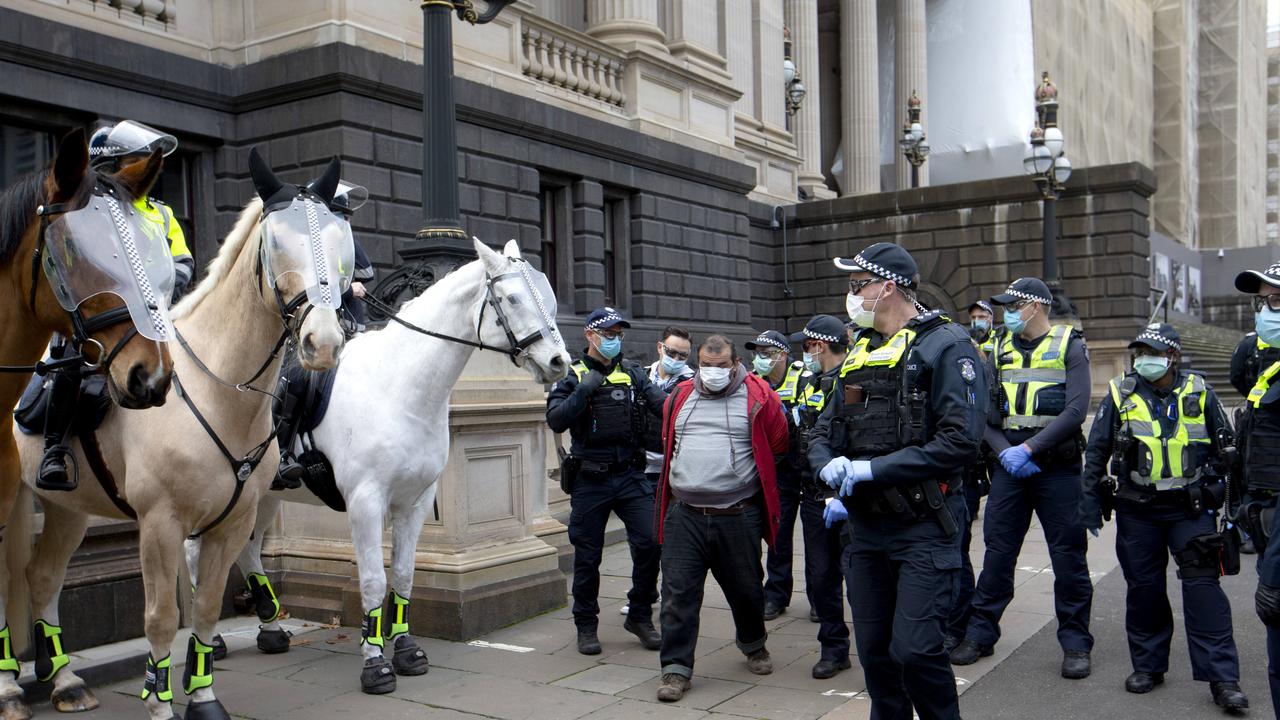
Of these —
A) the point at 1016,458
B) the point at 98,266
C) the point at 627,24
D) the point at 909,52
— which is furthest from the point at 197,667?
the point at 909,52

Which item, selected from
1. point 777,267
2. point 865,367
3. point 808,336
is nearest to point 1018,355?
point 808,336

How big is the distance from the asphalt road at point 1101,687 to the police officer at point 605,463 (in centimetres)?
220

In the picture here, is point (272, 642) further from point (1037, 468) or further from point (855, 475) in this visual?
point (1037, 468)

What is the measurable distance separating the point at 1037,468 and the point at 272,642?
4.91 m

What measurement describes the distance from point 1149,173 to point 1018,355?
20.7m

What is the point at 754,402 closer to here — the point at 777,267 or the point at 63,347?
the point at 63,347

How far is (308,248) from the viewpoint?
470 centimetres

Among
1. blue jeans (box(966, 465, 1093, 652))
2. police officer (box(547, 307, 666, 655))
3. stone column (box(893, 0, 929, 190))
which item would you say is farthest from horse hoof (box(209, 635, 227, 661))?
stone column (box(893, 0, 929, 190))

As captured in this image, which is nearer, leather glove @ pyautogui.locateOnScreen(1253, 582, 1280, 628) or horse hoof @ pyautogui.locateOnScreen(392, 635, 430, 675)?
leather glove @ pyautogui.locateOnScreen(1253, 582, 1280, 628)

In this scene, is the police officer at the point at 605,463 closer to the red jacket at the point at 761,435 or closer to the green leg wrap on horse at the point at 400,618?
the red jacket at the point at 761,435

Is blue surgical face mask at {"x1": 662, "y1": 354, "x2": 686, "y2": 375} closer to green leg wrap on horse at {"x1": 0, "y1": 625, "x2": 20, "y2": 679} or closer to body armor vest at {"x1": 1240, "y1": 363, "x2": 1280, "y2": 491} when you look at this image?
body armor vest at {"x1": 1240, "y1": 363, "x2": 1280, "y2": 491}

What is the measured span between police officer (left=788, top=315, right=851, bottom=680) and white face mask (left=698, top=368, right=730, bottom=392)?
579mm

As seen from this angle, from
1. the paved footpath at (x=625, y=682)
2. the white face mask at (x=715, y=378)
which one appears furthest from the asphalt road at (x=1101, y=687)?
the white face mask at (x=715, y=378)

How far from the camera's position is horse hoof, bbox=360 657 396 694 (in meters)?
5.98
